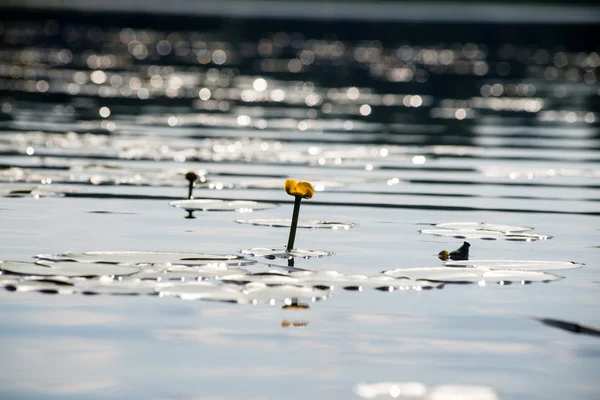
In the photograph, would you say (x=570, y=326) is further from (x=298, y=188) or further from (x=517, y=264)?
(x=298, y=188)

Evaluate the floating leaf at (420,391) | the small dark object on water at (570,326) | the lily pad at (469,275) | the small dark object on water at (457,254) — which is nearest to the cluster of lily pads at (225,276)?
the lily pad at (469,275)

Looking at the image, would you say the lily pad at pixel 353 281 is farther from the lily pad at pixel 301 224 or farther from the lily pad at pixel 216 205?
the lily pad at pixel 216 205

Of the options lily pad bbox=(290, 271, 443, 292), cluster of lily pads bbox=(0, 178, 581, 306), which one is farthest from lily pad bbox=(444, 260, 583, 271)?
lily pad bbox=(290, 271, 443, 292)

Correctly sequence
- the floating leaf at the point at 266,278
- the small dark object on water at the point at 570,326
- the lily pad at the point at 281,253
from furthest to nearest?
1. the lily pad at the point at 281,253
2. the floating leaf at the point at 266,278
3. the small dark object on water at the point at 570,326

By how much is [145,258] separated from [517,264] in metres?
1.82

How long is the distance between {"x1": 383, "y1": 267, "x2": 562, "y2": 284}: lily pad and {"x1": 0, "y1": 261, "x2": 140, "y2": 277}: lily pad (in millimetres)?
1213

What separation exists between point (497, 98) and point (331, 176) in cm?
1385

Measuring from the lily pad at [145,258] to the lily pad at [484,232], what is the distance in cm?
175

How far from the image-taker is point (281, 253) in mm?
6484

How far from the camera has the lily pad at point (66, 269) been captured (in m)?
5.62

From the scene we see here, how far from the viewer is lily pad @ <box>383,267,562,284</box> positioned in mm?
5918

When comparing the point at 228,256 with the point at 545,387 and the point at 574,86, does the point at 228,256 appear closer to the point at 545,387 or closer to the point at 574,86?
the point at 545,387

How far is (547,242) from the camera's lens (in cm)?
757

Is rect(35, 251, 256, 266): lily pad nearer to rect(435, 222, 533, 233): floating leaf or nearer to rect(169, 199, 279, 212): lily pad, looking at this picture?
rect(435, 222, 533, 233): floating leaf
